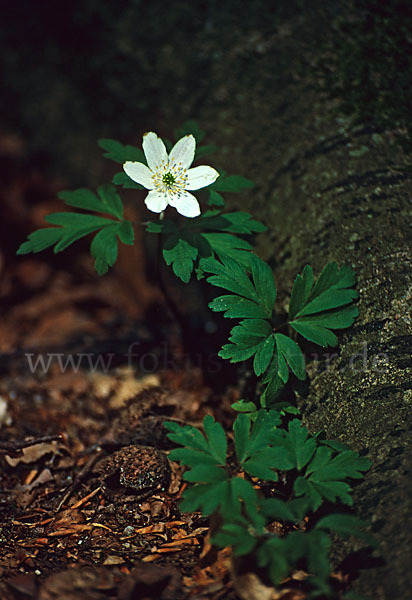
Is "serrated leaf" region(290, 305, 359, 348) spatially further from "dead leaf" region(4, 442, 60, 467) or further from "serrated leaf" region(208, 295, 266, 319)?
"dead leaf" region(4, 442, 60, 467)

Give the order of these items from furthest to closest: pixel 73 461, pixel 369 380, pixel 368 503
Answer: pixel 73 461 → pixel 369 380 → pixel 368 503

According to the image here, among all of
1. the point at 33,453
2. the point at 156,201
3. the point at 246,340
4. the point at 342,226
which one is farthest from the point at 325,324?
the point at 33,453

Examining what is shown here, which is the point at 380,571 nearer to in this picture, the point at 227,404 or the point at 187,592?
the point at 187,592

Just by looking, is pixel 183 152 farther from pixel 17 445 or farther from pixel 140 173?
pixel 17 445

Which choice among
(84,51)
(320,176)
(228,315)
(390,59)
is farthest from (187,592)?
(84,51)

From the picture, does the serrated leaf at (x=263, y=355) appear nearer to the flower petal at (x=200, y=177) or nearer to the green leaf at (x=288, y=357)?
the green leaf at (x=288, y=357)

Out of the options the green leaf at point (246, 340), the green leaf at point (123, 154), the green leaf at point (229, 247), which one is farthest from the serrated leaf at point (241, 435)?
the green leaf at point (123, 154)

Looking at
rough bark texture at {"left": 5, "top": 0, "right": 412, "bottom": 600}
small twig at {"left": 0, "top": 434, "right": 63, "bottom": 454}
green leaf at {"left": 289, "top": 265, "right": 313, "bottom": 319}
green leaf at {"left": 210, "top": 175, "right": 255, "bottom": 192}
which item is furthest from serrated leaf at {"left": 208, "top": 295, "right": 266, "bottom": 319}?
small twig at {"left": 0, "top": 434, "right": 63, "bottom": 454}
